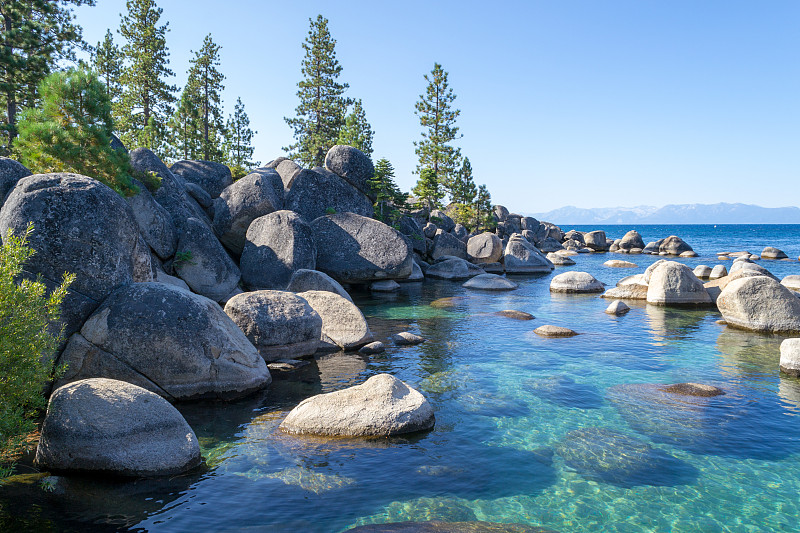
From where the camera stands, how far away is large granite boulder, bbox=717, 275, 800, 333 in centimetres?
2109

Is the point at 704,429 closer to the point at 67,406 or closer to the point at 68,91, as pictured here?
the point at 67,406

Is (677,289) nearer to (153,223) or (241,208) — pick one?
(241,208)

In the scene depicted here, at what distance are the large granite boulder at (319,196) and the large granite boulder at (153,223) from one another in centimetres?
1082

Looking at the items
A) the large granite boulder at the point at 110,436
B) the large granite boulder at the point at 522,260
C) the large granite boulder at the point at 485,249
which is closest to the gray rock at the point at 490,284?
the large granite boulder at the point at 522,260

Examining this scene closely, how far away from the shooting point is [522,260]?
48.8 meters

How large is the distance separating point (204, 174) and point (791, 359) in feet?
114

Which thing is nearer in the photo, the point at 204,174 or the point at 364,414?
the point at 364,414

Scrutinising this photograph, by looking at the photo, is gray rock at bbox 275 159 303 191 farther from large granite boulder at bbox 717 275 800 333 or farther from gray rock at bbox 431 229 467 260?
large granite boulder at bbox 717 275 800 333

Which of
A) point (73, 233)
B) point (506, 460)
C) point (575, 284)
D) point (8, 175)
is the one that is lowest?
point (506, 460)

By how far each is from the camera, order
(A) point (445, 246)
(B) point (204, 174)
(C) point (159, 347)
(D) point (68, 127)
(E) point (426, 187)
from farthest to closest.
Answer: (E) point (426, 187)
(A) point (445, 246)
(B) point (204, 174)
(D) point (68, 127)
(C) point (159, 347)

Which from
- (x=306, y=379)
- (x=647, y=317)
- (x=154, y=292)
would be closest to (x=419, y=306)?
(x=647, y=317)

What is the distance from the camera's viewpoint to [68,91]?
704 inches

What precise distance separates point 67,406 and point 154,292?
14.3 feet

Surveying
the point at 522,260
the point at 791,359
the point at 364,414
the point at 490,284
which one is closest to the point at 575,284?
the point at 490,284
